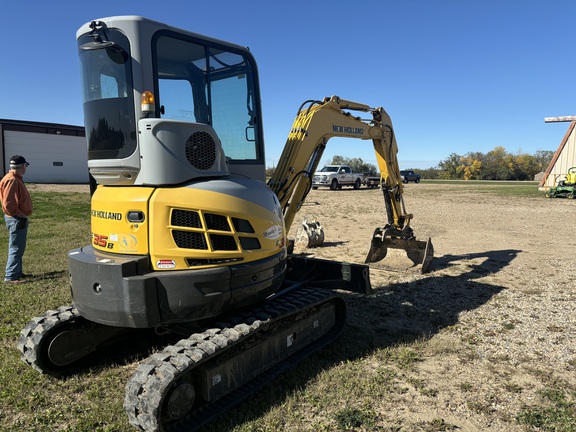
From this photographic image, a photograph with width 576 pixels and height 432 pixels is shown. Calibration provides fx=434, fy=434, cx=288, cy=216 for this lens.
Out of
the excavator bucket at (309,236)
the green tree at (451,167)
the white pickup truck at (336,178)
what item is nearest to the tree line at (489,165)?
the green tree at (451,167)

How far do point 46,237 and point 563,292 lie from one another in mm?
12548

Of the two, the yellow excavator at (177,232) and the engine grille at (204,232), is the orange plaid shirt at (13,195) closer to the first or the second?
the yellow excavator at (177,232)

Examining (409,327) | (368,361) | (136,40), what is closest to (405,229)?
(409,327)

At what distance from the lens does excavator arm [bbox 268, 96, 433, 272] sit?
5785mm

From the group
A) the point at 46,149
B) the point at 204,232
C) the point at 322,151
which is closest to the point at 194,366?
the point at 204,232

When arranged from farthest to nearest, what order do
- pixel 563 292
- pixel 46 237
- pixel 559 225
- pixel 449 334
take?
pixel 559 225, pixel 46 237, pixel 563 292, pixel 449 334

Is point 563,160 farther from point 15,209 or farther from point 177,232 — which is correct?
point 177,232

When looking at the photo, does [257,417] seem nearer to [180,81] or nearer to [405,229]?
[180,81]

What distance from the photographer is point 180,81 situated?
4160 mm

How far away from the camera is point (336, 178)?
3534 cm

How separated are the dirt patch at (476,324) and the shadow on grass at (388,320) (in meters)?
0.02

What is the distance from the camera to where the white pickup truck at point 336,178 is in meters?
35.1

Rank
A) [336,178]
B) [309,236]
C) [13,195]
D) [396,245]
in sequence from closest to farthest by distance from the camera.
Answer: [13,195]
[396,245]
[309,236]
[336,178]

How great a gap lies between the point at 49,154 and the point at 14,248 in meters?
36.5
